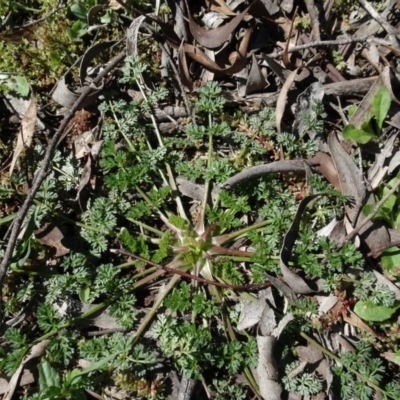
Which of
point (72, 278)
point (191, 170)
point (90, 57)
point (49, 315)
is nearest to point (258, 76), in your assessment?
point (191, 170)

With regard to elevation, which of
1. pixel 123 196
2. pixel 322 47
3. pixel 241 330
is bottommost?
pixel 241 330

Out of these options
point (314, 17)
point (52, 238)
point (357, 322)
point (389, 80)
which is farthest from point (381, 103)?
point (52, 238)

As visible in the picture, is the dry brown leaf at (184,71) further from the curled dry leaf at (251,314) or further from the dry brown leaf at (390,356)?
the dry brown leaf at (390,356)

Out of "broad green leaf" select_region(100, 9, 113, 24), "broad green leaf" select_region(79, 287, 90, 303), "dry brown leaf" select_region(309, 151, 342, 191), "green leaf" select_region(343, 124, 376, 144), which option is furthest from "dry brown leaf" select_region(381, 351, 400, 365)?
"broad green leaf" select_region(100, 9, 113, 24)

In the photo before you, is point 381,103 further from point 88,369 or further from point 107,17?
point 88,369

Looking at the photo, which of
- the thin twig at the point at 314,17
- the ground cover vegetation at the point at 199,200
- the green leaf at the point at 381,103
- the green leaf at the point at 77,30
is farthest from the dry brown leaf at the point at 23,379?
the thin twig at the point at 314,17

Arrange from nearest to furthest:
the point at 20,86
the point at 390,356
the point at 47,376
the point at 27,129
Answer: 1. the point at 47,376
2. the point at 390,356
3. the point at 27,129
4. the point at 20,86

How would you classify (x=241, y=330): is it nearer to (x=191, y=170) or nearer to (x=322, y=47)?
(x=191, y=170)
